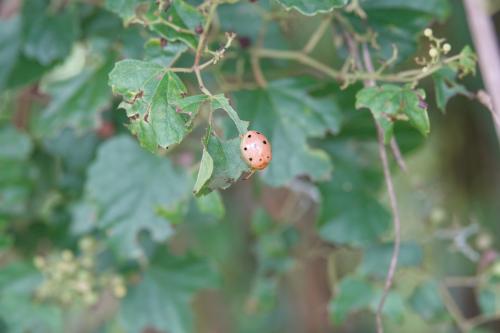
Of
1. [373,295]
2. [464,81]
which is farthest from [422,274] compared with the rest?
[464,81]

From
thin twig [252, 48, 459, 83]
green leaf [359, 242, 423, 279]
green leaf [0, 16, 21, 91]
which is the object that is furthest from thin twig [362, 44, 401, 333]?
green leaf [0, 16, 21, 91]

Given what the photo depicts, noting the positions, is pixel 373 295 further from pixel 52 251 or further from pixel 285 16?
pixel 52 251

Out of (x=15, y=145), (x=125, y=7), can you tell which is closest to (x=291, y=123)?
(x=125, y=7)

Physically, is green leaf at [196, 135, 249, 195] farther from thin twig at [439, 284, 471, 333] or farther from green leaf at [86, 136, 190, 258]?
thin twig at [439, 284, 471, 333]

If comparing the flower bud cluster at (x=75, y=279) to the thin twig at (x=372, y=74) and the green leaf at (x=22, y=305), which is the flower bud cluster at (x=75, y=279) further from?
the thin twig at (x=372, y=74)

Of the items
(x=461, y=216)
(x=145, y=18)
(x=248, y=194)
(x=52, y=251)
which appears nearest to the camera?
(x=145, y=18)

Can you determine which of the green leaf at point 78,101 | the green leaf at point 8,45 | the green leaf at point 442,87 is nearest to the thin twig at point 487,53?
the green leaf at point 442,87
